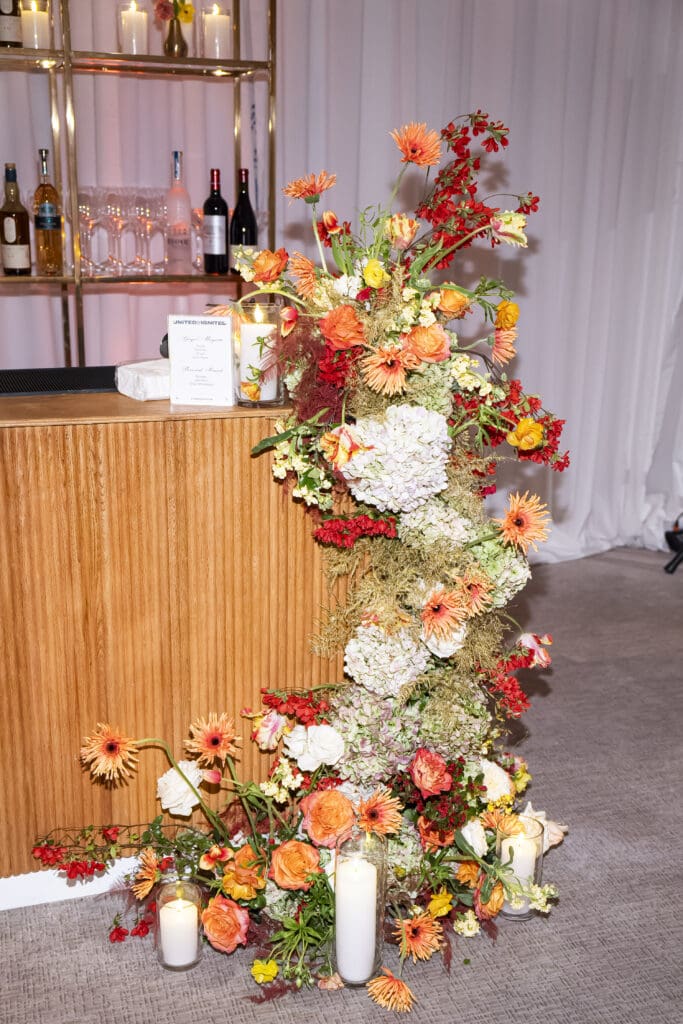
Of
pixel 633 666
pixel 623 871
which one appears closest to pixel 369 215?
pixel 633 666

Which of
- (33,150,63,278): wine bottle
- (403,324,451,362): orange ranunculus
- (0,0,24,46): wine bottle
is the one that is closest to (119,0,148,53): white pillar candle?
(0,0,24,46): wine bottle

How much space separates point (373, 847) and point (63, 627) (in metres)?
0.70

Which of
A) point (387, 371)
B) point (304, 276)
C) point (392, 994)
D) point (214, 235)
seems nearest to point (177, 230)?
point (214, 235)

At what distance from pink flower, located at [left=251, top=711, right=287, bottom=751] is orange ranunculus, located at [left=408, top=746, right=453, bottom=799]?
270mm

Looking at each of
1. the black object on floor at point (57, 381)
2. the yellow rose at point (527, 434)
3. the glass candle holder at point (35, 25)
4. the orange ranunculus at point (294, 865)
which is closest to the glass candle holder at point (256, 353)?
the black object on floor at point (57, 381)

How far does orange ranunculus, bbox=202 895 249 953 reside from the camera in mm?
1880

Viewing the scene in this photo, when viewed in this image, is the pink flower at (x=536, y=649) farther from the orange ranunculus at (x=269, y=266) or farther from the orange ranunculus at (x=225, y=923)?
the orange ranunculus at (x=269, y=266)

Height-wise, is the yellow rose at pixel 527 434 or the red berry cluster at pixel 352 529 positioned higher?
the yellow rose at pixel 527 434

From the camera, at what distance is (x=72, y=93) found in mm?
2908

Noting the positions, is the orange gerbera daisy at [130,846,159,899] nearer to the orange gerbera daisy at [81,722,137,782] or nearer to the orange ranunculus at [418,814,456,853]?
the orange gerbera daisy at [81,722,137,782]

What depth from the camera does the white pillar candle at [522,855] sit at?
79.7 inches

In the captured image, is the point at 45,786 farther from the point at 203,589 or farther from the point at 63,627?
the point at 203,589

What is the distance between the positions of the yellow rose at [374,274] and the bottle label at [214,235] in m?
1.56

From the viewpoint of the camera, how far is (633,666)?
335 centimetres
